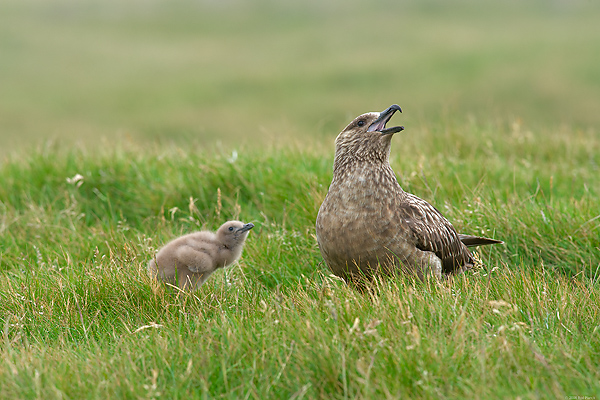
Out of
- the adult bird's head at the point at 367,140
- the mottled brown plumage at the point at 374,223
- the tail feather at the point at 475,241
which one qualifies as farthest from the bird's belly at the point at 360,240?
the tail feather at the point at 475,241

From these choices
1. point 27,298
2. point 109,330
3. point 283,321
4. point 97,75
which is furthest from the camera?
point 97,75

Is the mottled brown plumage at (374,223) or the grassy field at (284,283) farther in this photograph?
the mottled brown plumage at (374,223)

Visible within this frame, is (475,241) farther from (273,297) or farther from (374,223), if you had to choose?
(273,297)

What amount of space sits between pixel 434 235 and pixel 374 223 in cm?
46

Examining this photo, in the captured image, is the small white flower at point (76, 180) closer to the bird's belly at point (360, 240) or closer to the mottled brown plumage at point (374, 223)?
the mottled brown plumage at point (374, 223)

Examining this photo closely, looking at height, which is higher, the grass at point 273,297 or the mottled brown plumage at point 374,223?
the mottled brown plumage at point 374,223

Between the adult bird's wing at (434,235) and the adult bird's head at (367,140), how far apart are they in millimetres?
390

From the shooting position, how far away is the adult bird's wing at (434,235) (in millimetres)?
4305

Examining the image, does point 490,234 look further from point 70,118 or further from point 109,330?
point 70,118

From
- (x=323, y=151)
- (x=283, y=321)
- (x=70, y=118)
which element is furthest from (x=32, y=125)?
(x=283, y=321)

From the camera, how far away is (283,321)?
340cm

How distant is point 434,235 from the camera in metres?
4.36

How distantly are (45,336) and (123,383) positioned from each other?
107 cm

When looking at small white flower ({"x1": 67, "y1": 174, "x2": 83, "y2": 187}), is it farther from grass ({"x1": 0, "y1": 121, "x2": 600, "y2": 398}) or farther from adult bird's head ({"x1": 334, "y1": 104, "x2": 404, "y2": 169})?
adult bird's head ({"x1": 334, "y1": 104, "x2": 404, "y2": 169})
